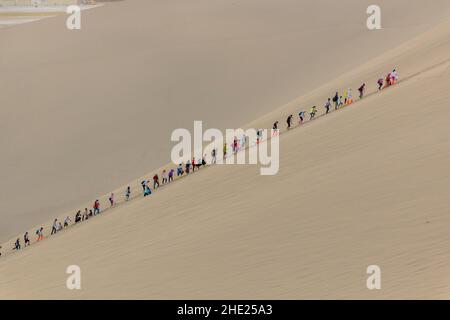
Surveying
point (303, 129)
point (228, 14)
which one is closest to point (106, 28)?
point (228, 14)

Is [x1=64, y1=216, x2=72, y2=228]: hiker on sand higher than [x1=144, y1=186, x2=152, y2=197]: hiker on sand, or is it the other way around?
[x1=144, y1=186, x2=152, y2=197]: hiker on sand

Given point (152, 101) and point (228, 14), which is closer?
point (152, 101)

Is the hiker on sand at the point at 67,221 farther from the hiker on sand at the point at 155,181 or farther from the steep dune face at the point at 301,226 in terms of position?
the hiker on sand at the point at 155,181

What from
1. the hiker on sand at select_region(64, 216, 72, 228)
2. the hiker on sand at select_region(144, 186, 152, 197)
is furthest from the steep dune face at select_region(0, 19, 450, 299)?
the hiker on sand at select_region(64, 216, 72, 228)

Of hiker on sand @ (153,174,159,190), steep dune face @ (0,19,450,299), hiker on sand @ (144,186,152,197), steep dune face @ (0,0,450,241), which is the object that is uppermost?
steep dune face @ (0,0,450,241)

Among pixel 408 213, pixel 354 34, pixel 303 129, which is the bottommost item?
pixel 408 213

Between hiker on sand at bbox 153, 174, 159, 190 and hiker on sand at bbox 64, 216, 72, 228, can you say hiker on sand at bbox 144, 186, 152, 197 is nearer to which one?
hiker on sand at bbox 153, 174, 159, 190
